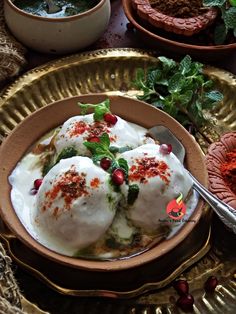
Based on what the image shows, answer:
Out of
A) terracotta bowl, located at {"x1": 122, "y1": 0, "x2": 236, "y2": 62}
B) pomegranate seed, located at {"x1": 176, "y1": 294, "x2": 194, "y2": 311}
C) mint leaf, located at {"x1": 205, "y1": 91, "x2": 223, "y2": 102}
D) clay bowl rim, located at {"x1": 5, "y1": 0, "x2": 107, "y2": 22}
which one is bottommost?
pomegranate seed, located at {"x1": 176, "y1": 294, "x2": 194, "y2": 311}

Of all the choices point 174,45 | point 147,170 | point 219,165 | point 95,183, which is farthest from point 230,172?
point 174,45

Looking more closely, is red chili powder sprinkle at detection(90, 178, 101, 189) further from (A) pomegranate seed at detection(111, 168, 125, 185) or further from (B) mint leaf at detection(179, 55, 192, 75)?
(B) mint leaf at detection(179, 55, 192, 75)

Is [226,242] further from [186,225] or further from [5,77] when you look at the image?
[5,77]

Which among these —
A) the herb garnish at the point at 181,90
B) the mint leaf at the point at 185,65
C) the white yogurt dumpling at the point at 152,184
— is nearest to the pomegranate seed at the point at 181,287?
the white yogurt dumpling at the point at 152,184

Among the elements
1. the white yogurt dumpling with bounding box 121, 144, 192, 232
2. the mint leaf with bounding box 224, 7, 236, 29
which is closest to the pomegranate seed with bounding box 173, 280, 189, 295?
the white yogurt dumpling with bounding box 121, 144, 192, 232

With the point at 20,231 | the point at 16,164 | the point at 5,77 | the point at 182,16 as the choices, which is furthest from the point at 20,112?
the point at 182,16

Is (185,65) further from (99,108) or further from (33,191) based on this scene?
(33,191)
